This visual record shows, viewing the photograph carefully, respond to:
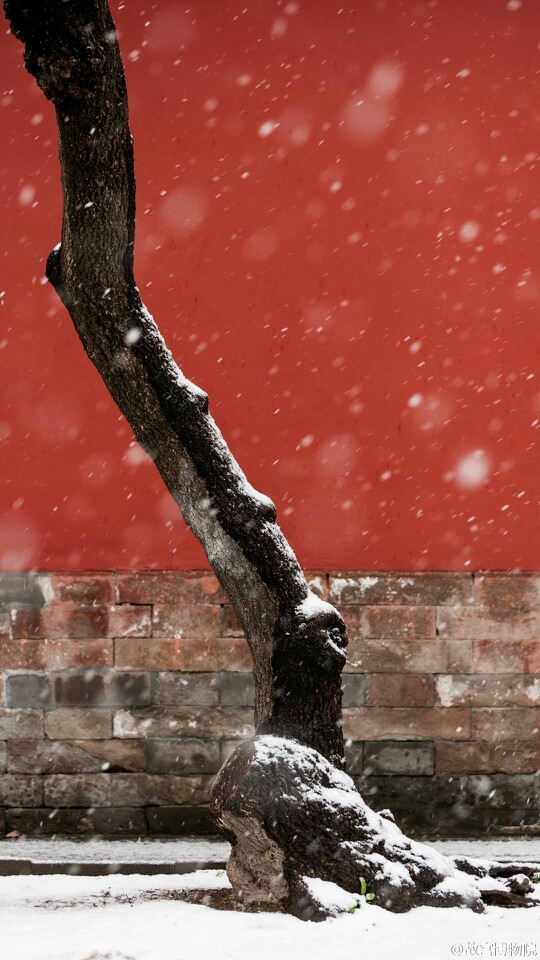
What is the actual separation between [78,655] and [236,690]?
3.04 feet

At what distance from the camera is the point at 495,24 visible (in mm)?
5809

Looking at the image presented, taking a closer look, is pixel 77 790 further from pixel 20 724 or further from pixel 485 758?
pixel 485 758

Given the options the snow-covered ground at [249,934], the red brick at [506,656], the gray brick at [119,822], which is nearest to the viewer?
the snow-covered ground at [249,934]

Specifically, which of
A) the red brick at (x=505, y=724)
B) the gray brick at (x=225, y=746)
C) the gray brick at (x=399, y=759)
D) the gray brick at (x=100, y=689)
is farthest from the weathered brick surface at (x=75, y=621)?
the red brick at (x=505, y=724)

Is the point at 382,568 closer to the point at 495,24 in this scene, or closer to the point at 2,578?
the point at 2,578

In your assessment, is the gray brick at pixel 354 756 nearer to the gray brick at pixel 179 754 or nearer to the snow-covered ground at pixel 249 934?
the gray brick at pixel 179 754

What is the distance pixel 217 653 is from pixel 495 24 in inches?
160

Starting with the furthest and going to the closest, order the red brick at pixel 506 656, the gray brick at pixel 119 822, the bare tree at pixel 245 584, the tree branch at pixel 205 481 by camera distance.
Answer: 1. the red brick at pixel 506 656
2. the gray brick at pixel 119 822
3. the tree branch at pixel 205 481
4. the bare tree at pixel 245 584

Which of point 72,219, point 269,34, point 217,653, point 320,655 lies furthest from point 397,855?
point 269,34

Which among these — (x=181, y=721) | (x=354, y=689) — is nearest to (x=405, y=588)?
(x=354, y=689)

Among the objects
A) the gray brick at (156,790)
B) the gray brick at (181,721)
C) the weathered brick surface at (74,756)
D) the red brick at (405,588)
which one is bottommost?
the gray brick at (156,790)

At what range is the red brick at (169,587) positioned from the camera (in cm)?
562

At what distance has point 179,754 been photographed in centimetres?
554

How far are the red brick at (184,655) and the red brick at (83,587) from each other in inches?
11.0
